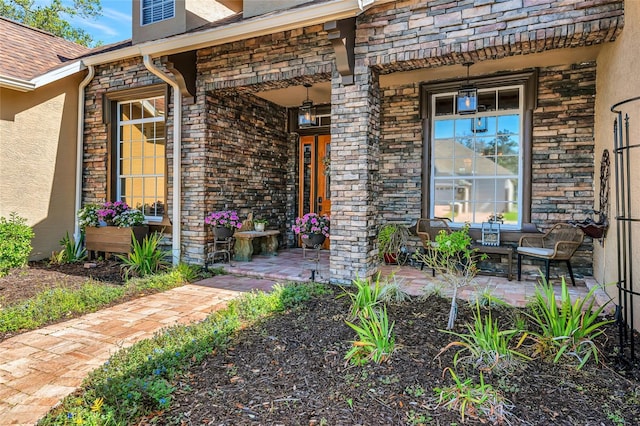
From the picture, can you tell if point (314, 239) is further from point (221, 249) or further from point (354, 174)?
point (221, 249)

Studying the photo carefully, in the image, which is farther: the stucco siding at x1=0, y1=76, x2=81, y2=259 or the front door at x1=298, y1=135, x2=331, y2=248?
the front door at x1=298, y1=135, x2=331, y2=248

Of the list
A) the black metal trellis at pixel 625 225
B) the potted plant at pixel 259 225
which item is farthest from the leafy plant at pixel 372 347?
the potted plant at pixel 259 225

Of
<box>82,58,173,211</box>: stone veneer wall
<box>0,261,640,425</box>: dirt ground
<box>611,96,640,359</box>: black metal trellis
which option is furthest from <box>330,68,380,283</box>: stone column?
<box>82,58,173,211</box>: stone veneer wall

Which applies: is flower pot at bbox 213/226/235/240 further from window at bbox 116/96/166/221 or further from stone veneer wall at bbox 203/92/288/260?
window at bbox 116/96/166/221

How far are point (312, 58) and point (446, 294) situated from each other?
125 inches

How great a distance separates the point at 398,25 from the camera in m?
4.19

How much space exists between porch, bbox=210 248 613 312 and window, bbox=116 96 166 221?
5.92ft

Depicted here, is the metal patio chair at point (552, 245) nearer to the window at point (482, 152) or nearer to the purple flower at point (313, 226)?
the window at point (482, 152)

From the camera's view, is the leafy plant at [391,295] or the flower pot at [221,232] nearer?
the leafy plant at [391,295]

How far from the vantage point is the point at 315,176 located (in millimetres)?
7348

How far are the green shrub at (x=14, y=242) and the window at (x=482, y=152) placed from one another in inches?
234

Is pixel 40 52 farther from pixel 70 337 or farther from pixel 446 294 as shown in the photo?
pixel 446 294

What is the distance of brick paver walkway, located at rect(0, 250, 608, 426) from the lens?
225 cm

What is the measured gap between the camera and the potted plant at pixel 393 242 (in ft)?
18.5
